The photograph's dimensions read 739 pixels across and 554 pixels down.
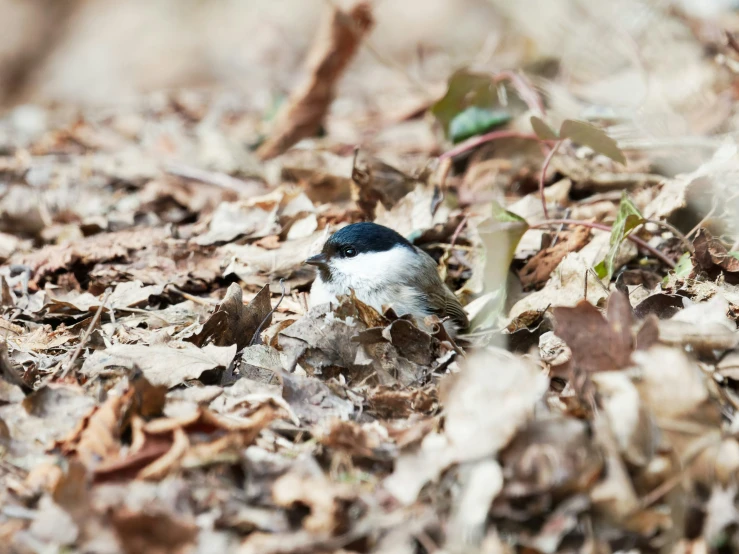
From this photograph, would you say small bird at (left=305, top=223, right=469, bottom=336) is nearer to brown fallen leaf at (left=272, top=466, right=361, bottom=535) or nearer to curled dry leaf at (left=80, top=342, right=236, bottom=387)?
curled dry leaf at (left=80, top=342, right=236, bottom=387)

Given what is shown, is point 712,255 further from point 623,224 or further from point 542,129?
point 542,129

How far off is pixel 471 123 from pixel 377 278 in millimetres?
1739

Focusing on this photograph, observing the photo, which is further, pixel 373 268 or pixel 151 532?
pixel 373 268

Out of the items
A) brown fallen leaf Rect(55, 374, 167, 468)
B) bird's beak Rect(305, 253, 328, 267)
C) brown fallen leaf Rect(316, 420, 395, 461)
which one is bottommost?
bird's beak Rect(305, 253, 328, 267)

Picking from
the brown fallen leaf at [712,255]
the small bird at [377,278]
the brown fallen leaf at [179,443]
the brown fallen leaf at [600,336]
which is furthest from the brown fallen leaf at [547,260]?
the brown fallen leaf at [179,443]

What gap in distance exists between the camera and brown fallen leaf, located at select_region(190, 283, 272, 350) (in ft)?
10.0

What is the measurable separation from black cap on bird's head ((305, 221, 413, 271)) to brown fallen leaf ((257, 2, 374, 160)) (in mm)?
1895

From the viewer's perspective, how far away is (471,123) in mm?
4914

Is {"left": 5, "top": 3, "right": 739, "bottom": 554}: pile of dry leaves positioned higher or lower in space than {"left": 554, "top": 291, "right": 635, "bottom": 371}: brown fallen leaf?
lower

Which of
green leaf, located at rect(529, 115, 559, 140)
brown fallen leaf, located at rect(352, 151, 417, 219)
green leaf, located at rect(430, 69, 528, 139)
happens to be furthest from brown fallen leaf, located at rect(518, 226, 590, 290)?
green leaf, located at rect(430, 69, 528, 139)

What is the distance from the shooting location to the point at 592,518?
1.86 m

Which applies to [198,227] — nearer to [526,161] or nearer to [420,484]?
[526,161]

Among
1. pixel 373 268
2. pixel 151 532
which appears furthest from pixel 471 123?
pixel 151 532

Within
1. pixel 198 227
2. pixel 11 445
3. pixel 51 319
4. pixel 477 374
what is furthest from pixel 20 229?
pixel 477 374
